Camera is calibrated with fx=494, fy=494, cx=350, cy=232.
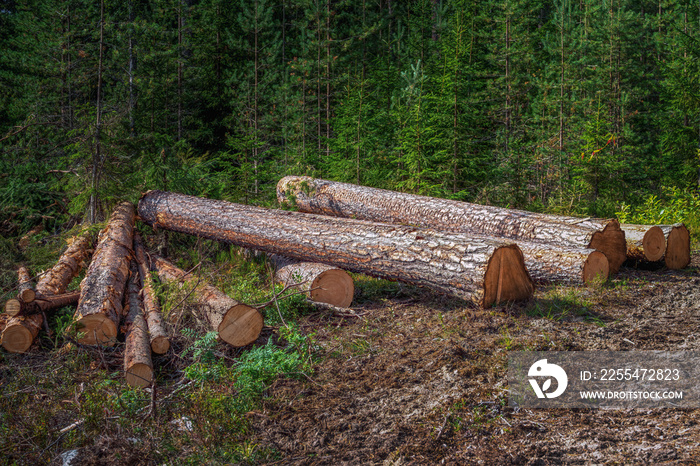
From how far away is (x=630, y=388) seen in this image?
371cm

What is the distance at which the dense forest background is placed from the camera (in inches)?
391

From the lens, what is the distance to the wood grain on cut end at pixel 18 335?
16.7ft

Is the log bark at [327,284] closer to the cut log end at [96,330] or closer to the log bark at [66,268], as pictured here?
the cut log end at [96,330]

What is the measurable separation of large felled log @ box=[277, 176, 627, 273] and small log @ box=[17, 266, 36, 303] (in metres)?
4.52

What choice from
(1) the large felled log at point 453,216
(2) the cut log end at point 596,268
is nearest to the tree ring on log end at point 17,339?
(1) the large felled log at point 453,216

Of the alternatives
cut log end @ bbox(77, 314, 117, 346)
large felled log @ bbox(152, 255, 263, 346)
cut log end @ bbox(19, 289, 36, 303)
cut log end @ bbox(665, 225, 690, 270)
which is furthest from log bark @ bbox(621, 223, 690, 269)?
cut log end @ bbox(19, 289, 36, 303)

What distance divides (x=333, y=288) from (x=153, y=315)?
207cm

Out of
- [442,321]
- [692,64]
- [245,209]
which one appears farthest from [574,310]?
[692,64]

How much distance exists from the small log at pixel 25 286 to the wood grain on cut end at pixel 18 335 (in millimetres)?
224

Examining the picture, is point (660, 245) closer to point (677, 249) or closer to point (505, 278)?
point (677, 249)

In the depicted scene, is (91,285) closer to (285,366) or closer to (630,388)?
(285,366)

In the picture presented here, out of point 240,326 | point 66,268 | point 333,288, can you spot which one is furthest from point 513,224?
point 66,268

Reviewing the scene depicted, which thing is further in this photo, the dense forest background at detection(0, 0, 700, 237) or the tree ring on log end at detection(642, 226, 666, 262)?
the dense forest background at detection(0, 0, 700, 237)

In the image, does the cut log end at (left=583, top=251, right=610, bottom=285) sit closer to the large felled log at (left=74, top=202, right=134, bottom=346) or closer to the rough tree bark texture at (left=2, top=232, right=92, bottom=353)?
the large felled log at (left=74, top=202, right=134, bottom=346)
